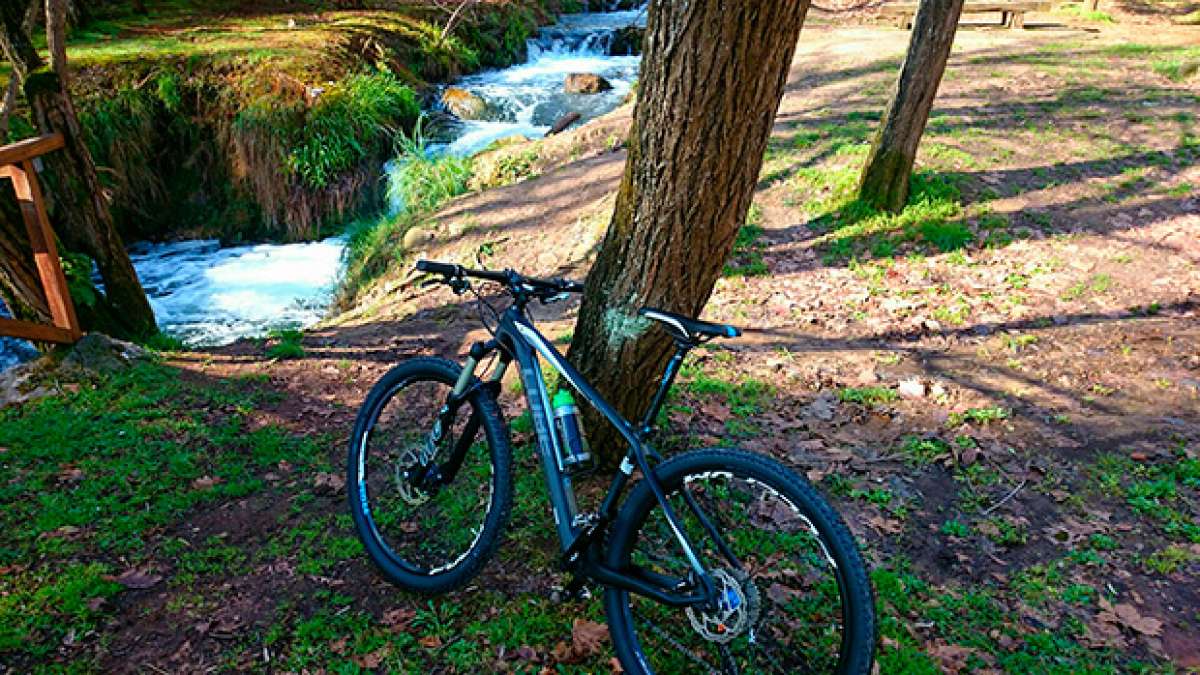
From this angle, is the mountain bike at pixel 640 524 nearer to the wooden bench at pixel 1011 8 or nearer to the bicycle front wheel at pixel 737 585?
the bicycle front wheel at pixel 737 585

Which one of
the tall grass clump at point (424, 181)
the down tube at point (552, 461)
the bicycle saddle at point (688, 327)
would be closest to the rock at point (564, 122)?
the tall grass clump at point (424, 181)

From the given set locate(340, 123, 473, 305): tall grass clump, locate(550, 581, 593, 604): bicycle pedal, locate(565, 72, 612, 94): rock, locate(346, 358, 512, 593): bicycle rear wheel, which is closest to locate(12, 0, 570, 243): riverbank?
locate(340, 123, 473, 305): tall grass clump

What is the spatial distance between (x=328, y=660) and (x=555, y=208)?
20.1ft

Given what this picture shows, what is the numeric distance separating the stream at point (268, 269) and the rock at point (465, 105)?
0.17 meters

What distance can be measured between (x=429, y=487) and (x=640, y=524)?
3.77ft

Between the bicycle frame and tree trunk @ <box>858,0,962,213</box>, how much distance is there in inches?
196

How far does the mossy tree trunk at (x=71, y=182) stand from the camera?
219 inches

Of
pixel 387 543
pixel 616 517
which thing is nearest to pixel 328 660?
pixel 387 543

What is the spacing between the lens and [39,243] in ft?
16.6

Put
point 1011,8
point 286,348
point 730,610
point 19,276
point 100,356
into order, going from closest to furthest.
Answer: point 730,610, point 100,356, point 19,276, point 286,348, point 1011,8

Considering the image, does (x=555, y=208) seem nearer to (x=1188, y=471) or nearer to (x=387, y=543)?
(x=387, y=543)

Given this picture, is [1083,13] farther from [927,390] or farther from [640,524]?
[640,524]

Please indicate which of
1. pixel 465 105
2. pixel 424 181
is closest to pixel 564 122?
pixel 465 105

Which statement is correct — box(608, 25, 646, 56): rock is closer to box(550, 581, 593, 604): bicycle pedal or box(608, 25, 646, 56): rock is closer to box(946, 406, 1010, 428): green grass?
box(946, 406, 1010, 428): green grass
